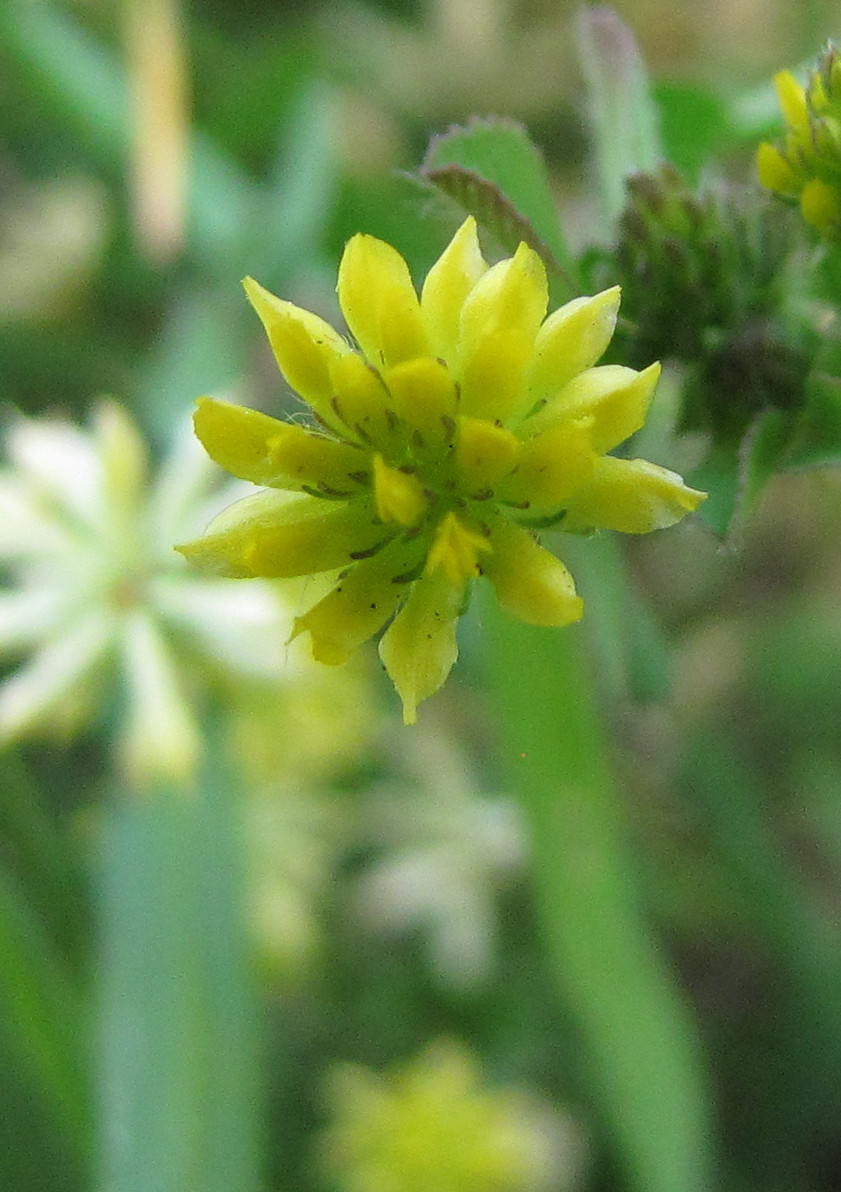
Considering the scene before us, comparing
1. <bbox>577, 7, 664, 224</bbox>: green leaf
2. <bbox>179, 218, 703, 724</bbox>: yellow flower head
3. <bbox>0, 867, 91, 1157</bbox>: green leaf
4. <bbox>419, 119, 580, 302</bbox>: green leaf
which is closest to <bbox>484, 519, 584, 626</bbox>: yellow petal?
<bbox>179, 218, 703, 724</bbox>: yellow flower head

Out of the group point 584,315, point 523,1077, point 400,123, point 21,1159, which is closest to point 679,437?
point 584,315

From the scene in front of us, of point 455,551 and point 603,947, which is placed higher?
point 603,947

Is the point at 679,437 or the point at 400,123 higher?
the point at 400,123

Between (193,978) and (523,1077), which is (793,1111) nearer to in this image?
(523,1077)

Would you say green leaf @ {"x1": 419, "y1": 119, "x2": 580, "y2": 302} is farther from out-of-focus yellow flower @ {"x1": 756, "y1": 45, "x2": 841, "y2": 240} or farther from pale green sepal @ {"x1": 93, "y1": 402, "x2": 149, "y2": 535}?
pale green sepal @ {"x1": 93, "y1": 402, "x2": 149, "y2": 535}

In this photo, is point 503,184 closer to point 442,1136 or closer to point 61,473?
point 61,473

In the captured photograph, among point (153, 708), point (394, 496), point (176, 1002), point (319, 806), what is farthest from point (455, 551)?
point (319, 806)
